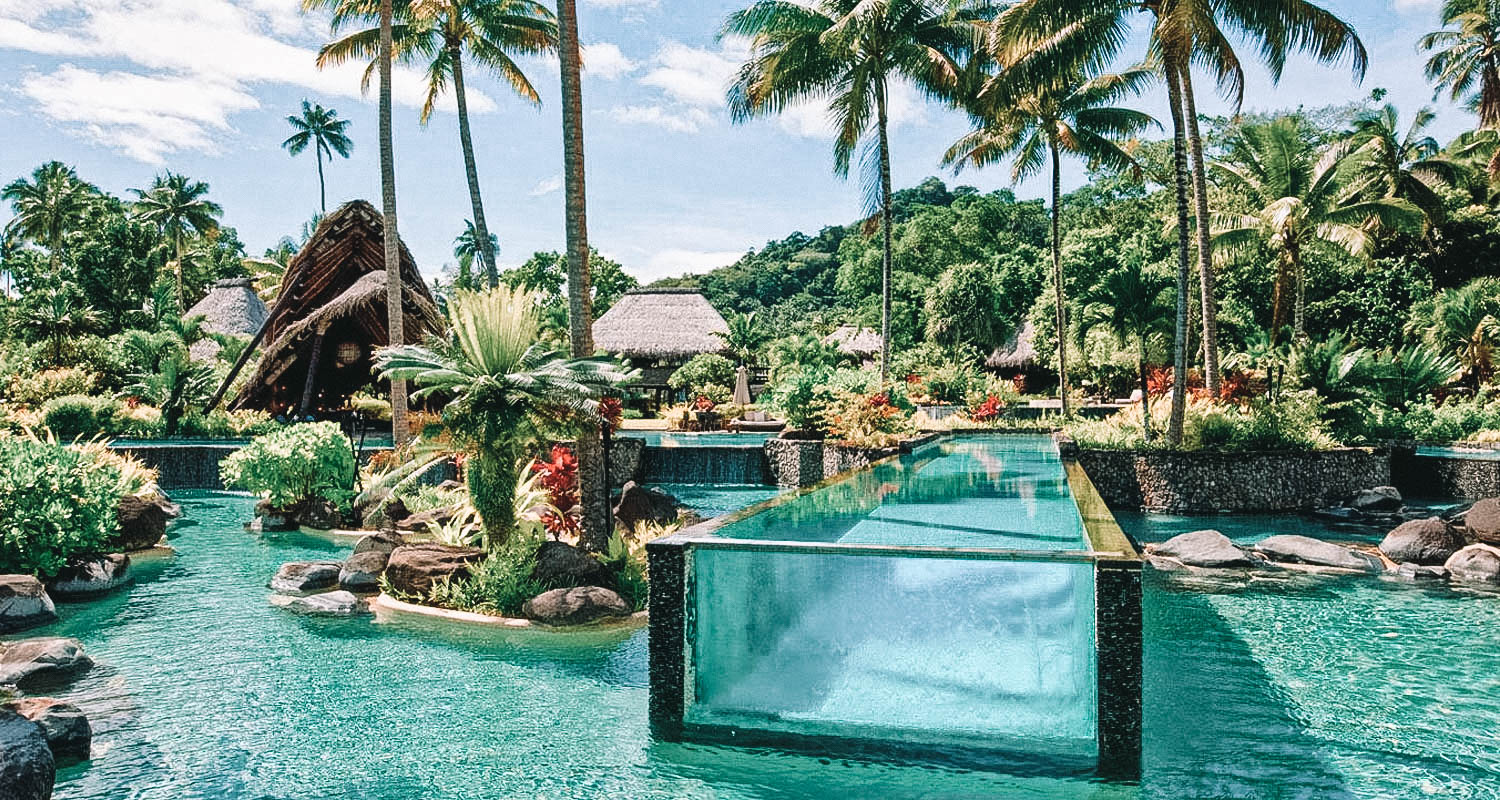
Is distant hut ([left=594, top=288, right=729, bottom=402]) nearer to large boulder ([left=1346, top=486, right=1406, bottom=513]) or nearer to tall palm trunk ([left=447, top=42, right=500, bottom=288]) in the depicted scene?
tall palm trunk ([left=447, top=42, right=500, bottom=288])

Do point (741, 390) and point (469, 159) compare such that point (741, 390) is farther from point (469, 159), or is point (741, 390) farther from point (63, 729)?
point (63, 729)

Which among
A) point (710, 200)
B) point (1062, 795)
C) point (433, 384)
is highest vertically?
point (710, 200)

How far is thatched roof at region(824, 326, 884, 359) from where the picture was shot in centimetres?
3888

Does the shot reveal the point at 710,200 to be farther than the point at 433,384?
Yes

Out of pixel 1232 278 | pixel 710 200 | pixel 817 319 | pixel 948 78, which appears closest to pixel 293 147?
pixel 710 200

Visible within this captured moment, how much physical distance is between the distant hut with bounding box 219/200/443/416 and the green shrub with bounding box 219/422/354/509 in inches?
378

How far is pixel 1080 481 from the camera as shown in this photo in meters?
9.10

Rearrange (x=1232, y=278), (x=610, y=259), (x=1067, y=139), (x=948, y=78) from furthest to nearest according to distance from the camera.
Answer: (x=610, y=259) < (x=1232, y=278) < (x=1067, y=139) < (x=948, y=78)

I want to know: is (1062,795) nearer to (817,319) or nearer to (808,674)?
(808,674)

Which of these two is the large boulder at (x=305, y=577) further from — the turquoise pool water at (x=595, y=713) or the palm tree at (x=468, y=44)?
the palm tree at (x=468, y=44)

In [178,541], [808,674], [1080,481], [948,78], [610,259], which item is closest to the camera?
[808,674]

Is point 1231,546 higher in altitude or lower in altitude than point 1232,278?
lower

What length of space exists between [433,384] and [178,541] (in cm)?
660

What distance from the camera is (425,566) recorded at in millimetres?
8703
